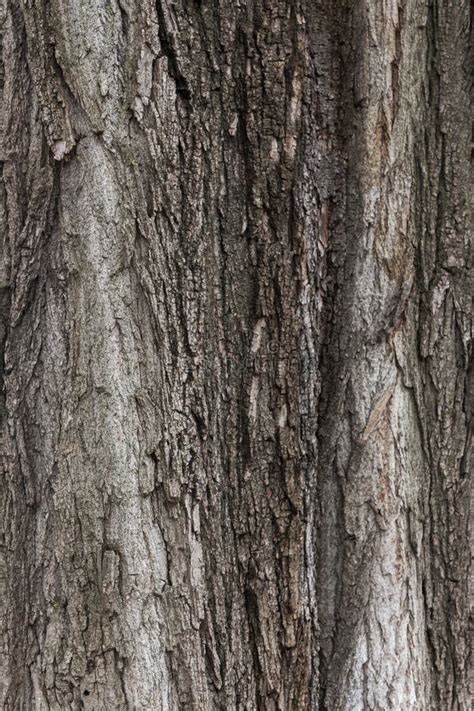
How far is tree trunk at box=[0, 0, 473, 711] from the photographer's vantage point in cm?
192

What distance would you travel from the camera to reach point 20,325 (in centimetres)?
200

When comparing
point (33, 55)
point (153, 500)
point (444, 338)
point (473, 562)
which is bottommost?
point (473, 562)

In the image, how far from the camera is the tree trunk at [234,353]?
6.30 feet

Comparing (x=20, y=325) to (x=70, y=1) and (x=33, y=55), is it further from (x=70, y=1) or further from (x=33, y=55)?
(x=70, y=1)

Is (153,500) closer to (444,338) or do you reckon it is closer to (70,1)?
(444,338)


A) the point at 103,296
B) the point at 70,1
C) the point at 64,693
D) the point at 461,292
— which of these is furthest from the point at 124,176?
the point at 64,693

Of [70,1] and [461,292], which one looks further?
[461,292]

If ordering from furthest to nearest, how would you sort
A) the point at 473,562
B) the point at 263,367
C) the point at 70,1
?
the point at 473,562
the point at 263,367
the point at 70,1

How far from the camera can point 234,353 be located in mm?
2010

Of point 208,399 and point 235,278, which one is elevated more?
point 235,278

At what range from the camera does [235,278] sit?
200 centimetres

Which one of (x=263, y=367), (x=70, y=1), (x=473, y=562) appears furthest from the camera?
(x=473, y=562)

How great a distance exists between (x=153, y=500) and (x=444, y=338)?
34.5 inches

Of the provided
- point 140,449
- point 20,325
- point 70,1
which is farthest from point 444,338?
point 70,1
